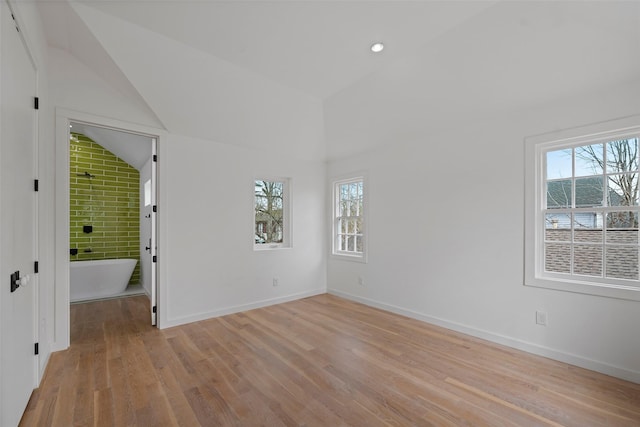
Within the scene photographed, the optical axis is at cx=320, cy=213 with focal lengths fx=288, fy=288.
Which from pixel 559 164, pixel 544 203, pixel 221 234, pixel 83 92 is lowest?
pixel 221 234

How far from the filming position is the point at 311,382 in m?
2.29

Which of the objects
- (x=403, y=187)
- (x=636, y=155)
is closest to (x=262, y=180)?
(x=403, y=187)

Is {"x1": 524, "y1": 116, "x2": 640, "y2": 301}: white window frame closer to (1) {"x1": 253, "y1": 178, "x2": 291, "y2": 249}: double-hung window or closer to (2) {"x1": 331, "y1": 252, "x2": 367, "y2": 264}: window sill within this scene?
(2) {"x1": 331, "y1": 252, "x2": 367, "y2": 264}: window sill

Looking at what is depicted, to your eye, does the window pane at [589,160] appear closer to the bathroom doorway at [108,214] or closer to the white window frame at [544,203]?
the white window frame at [544,203]

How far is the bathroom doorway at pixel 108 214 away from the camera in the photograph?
4766 mm

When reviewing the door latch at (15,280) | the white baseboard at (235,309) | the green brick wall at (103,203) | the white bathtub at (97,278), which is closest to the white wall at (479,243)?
the white baseboard at (235,309)

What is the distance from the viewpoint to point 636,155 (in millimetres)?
2424

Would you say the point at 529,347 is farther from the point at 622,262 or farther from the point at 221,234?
the point at 221,234

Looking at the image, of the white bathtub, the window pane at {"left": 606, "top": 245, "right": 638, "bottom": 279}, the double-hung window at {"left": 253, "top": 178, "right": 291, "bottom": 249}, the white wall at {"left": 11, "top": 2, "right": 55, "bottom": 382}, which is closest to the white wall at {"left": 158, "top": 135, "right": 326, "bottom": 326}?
the double-hung window at {"left": 253, "top": 178, "right": 291, "bottom": 249}

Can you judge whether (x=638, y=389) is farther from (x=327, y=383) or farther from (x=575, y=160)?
(x=327, y=383)

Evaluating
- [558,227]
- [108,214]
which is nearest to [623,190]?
[558,227]

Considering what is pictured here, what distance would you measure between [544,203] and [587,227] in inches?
15.1

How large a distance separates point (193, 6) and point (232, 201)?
2314 mm

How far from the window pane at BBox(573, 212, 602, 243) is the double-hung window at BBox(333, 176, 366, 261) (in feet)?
8.16
